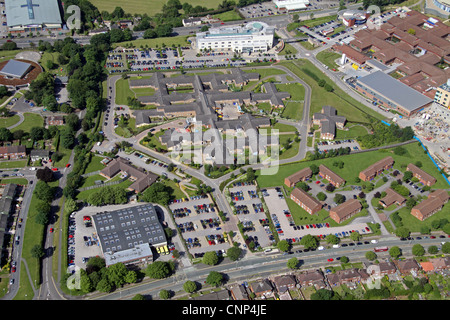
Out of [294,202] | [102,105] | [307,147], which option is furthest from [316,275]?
[102,105]

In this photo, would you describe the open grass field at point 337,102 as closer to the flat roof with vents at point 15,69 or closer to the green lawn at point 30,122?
the green lawn at point 30,122

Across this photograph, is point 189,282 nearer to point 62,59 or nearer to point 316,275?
point 316,275

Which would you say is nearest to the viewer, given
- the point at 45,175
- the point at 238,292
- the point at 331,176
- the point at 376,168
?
the point at 238,292

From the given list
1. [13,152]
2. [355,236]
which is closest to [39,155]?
[13,152]

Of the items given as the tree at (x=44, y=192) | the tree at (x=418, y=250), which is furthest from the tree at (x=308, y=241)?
the tree at (x=44, y=192)

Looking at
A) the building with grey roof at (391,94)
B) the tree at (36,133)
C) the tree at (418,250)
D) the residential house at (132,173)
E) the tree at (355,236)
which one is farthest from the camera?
the building with grey roof at (391,94)

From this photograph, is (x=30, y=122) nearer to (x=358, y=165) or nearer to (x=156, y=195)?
(x=156, y=195)
